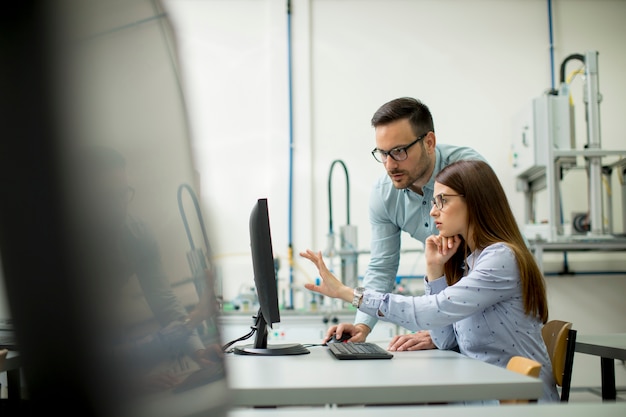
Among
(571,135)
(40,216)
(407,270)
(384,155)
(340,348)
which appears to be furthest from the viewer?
(407,270)

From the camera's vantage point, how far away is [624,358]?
1.77 meters

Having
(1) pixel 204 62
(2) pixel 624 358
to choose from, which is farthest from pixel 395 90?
(2) pixel 624 358

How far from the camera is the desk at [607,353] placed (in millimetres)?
1849

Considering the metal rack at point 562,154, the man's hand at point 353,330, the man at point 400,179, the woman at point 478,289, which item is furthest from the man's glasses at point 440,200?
the metal rack at point 562,154

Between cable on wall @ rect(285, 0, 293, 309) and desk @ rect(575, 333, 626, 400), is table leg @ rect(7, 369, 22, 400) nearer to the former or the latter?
desk @ rect(575, 333, 626, 400)

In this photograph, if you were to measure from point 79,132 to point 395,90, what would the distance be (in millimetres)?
3872

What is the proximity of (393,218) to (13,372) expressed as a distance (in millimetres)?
2011

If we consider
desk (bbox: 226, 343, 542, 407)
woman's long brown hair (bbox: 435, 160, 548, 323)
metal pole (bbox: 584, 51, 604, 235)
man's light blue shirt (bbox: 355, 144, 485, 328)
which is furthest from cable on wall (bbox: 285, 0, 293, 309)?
desk (bbox: 226, 343, 542, 407)

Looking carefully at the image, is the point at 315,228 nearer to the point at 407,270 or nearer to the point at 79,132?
the point at 407,270

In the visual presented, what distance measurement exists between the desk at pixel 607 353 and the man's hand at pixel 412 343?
63 cm

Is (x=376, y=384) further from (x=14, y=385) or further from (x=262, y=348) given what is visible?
(x=14, y=385)

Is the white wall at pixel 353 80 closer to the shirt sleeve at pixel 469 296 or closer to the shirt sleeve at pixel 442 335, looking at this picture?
the shirt sleeve at pixel 442 335

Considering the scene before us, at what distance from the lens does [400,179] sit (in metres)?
1.99

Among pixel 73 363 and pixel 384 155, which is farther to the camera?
pixel 384 155
